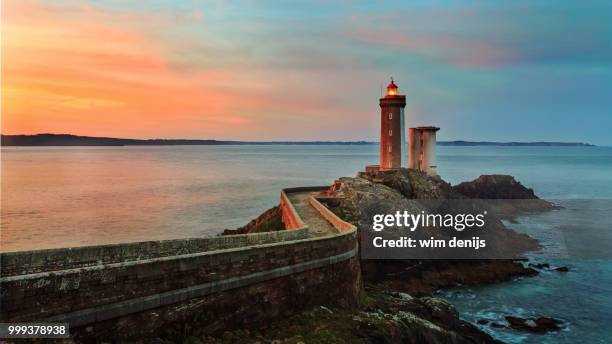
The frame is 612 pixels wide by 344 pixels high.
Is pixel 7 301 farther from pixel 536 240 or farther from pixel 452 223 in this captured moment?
pixel 536 240

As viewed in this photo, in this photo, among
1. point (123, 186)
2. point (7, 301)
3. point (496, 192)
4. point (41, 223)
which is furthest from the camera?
point (123, 186)

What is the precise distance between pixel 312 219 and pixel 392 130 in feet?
69.5

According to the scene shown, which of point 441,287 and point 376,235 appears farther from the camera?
point 376,235

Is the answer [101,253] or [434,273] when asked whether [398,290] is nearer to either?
[434,273]

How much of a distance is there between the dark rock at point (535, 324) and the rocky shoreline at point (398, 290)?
0.14ft

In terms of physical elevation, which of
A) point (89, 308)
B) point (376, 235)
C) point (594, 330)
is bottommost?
point (594, 330)

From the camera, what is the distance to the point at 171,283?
9.61 meters

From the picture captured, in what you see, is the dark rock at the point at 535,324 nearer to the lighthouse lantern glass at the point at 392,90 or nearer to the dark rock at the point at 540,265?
the dark rock at the point at 540,265

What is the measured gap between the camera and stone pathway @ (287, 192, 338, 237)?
18797 mm

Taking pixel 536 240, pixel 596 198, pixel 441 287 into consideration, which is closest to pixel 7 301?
pixel 441 287

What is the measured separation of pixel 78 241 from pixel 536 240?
3880 cm

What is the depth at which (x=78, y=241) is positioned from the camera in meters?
36.1
